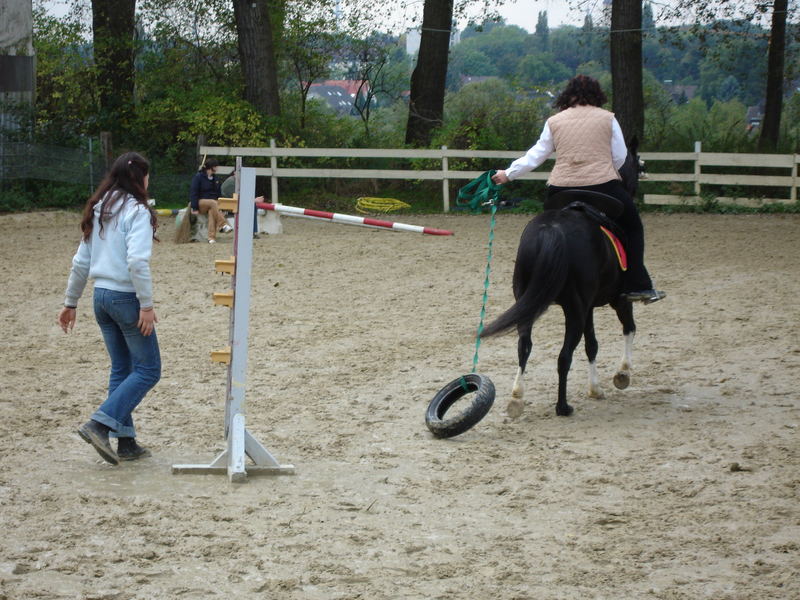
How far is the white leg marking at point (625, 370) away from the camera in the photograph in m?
7.81

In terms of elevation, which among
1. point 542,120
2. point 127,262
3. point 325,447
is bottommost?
point 325,447

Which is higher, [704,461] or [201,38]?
[201,38]

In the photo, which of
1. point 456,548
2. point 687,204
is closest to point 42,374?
point 456,548

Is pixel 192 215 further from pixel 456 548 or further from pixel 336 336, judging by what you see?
pixel 456 548

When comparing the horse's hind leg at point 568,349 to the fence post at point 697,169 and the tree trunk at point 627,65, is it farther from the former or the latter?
the tree trunk at point 627,65

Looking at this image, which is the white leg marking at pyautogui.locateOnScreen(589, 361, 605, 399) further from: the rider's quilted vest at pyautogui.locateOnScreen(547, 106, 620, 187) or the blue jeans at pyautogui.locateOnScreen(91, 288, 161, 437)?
the blue jeans at pyautogui.locateOnScreen(91, 288, 161, 437)

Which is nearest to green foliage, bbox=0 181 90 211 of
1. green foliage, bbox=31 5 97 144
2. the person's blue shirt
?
green foliage, bbox=31 5 97 144

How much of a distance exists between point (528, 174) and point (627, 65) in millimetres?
3978

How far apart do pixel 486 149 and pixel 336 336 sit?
14781mm

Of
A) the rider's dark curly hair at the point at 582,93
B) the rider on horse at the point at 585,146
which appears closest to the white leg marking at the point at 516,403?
the rider on horse at the point at 585,146

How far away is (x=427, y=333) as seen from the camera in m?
9.91

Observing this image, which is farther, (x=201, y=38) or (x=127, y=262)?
(x=201, y=38)

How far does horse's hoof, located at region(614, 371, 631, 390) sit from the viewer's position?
7.80m

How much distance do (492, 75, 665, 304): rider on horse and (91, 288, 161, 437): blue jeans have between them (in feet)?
8.84
